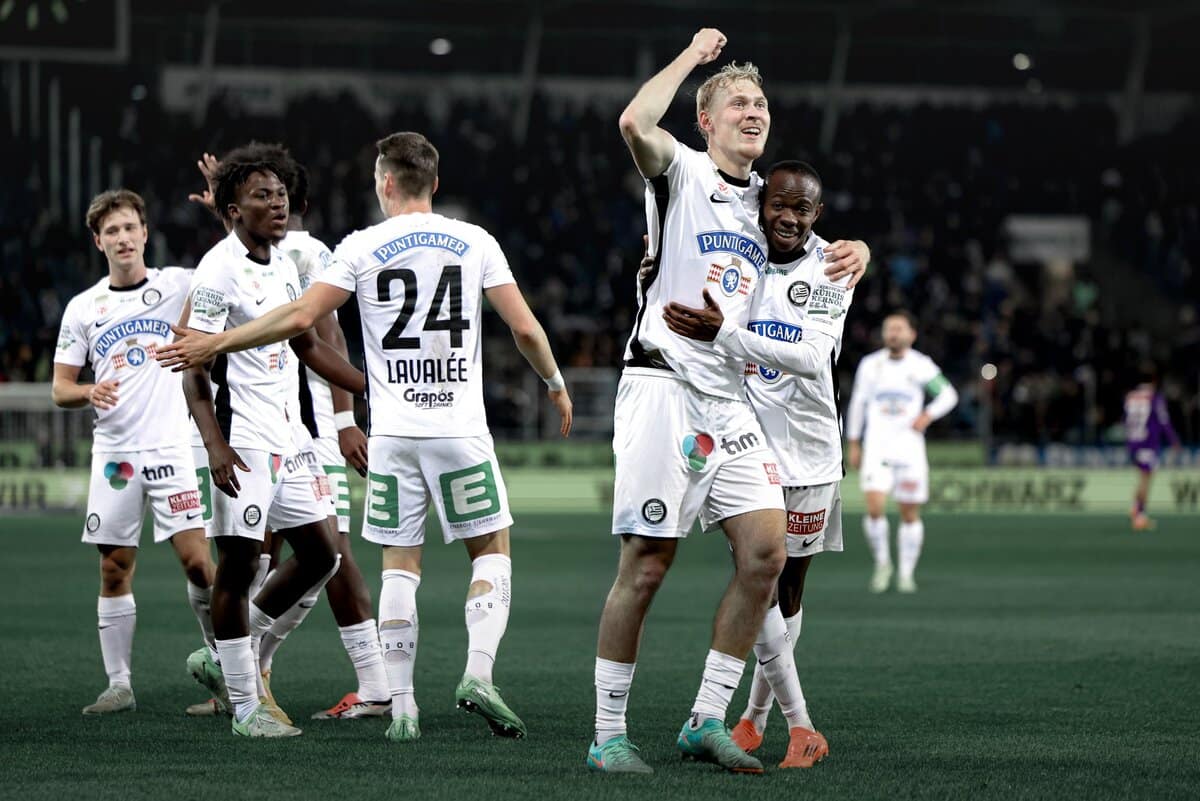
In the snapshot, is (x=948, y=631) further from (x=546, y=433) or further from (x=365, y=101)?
(x=365, y=101)

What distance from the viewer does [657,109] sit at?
5.70 meters

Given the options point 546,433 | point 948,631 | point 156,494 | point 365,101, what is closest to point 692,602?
point 948,631

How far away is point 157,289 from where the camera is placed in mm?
8000

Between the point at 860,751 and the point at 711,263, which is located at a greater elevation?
the point at 711,263

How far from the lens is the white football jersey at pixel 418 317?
656 cm

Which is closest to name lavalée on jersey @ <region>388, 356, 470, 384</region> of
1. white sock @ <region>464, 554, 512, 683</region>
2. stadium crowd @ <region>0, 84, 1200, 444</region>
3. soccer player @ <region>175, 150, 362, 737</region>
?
soccer player @ <region>175, 150, 362, 737</region>

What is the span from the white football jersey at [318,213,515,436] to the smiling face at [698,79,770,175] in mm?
1077

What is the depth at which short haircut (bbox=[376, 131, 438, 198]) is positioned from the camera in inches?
263

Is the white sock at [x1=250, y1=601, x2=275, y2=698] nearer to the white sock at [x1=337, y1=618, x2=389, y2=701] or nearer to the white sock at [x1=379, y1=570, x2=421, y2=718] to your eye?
the white sock at [x1=337, y1=618, x2=389, y2=701]

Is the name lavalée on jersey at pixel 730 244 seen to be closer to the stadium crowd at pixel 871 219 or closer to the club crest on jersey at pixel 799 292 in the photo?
the club crest on jersey at pixel 799 292

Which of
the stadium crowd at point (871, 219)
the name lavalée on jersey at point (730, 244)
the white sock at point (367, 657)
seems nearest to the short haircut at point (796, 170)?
the name lavalée on jersey at point (730, 244)

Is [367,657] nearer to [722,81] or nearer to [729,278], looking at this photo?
[729,278]

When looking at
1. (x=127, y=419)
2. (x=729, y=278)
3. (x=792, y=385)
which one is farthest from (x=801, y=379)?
(x=127, y=419)

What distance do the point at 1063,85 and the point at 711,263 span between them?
3441 cm
